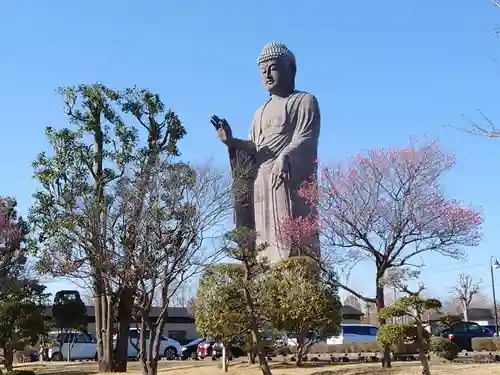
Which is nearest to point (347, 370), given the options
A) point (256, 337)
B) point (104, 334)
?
point (256, 337)

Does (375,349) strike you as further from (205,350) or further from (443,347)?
(443,347)

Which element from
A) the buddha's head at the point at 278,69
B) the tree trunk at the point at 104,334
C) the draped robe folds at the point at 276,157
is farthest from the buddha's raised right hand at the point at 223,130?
the tree trunk at the point at 104,334

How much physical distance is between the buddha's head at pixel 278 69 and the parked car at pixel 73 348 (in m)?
15.9

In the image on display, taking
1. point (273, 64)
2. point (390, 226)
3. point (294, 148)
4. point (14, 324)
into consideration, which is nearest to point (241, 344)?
point (390, 226)

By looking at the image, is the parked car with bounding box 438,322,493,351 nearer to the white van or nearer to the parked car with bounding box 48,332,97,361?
the white van

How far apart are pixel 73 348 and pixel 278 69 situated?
17.4 meters

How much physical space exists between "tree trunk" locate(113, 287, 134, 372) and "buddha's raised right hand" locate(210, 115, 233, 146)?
40.4 ft

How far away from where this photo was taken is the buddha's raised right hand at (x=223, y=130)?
3244cm

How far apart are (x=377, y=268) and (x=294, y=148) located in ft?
43.1

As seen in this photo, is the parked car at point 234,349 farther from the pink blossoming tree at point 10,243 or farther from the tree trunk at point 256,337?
the pink blossoming tree at point 10,243

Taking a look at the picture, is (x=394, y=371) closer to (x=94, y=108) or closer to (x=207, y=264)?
(x=207, y=264)

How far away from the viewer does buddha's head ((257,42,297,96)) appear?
111 ft

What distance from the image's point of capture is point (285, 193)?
1243 inches

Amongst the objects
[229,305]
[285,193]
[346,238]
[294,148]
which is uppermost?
[294,148]
